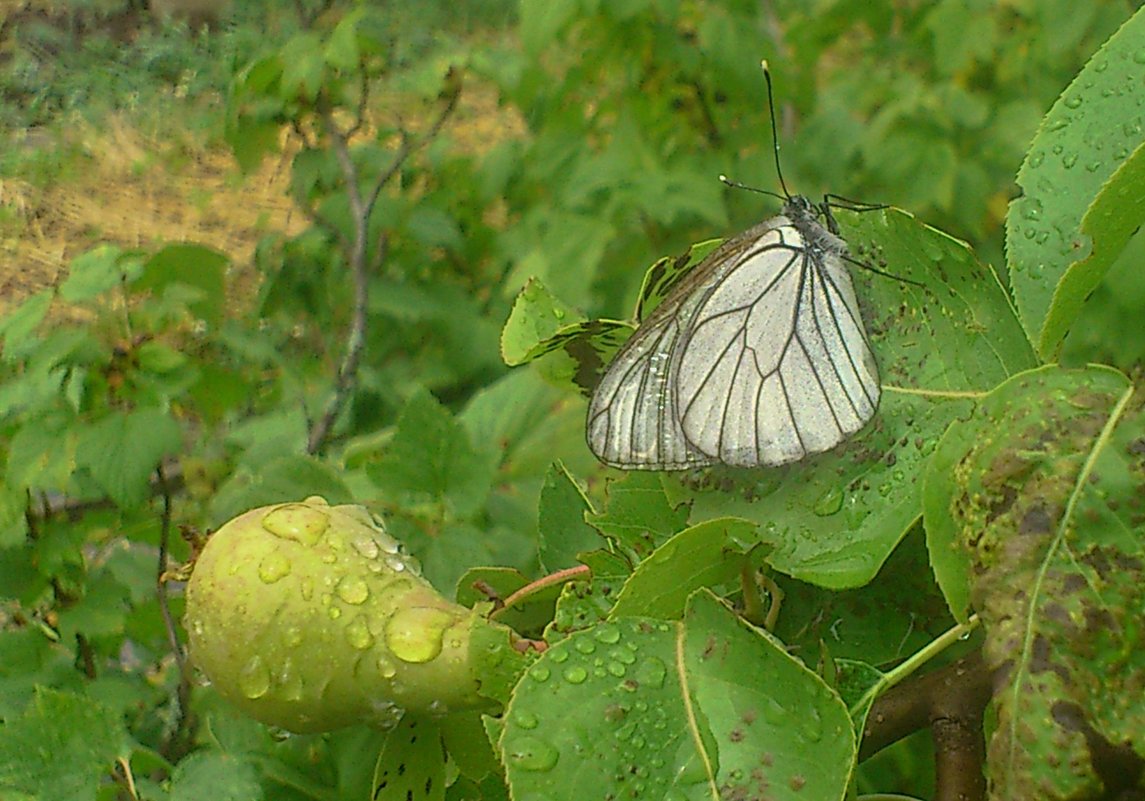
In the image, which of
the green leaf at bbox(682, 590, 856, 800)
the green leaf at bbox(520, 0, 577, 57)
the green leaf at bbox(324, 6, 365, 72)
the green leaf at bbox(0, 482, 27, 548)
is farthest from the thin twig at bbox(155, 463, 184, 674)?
the green leaf at bbox(520, 0, 577, 57)

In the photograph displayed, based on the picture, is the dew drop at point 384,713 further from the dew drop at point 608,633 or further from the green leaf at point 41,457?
the green leaf at point 41,457

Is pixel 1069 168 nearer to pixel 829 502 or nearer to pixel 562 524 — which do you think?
pixel 829 502

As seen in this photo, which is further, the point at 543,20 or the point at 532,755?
the point at 543,20

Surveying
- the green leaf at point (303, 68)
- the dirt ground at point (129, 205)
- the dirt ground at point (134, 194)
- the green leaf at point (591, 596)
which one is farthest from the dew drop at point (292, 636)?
the dirt ground at point (134, 194)

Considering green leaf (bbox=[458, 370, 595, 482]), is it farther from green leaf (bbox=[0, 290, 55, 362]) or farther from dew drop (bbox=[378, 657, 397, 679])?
dew drop (bbox=[378, 657, 397, 679])

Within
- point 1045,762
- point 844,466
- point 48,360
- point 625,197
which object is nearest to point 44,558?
point 48,360

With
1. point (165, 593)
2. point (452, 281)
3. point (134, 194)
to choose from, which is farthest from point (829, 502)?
point (134, 194)
